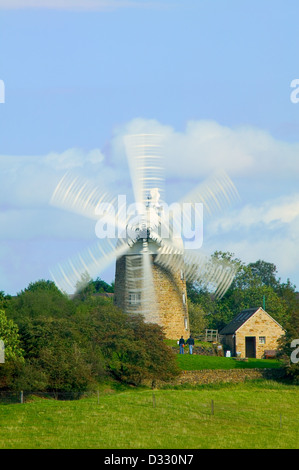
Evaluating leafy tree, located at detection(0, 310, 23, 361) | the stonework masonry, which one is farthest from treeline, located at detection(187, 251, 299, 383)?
leafy tree, located at detection(0, 310, 23, 361)

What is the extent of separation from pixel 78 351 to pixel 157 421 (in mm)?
11355

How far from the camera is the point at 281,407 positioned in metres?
39.5

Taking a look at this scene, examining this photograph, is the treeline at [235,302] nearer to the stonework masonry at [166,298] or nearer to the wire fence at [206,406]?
the stonework masonry at [166,298]

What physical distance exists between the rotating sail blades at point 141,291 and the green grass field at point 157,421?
1415cm

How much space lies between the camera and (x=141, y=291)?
57.7 m

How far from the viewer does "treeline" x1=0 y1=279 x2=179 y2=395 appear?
136 ft

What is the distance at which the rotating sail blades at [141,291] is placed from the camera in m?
57.4

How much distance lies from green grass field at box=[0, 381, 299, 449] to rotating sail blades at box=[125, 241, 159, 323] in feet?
46.4

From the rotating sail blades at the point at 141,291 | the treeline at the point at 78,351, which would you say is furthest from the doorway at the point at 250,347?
the treeline at the point at 78,351

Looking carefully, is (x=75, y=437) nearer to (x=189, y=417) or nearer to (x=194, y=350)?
(x=189, y=417)

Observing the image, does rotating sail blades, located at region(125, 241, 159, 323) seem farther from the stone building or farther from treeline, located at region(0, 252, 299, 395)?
the stone building

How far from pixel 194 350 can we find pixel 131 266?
758 centimetres
